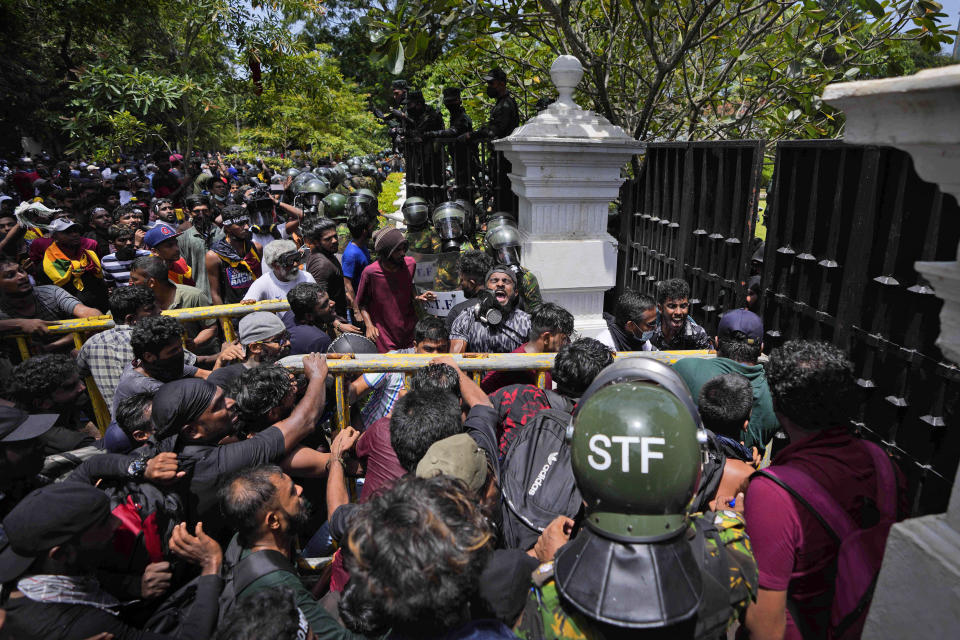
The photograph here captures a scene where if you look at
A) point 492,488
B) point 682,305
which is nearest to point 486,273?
point 682,305

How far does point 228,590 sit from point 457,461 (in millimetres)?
1002

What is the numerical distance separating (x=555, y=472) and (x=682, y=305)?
2076 mm

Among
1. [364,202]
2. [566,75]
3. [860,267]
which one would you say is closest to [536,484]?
[860,267]

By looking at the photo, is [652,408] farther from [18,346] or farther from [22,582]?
[18,346]

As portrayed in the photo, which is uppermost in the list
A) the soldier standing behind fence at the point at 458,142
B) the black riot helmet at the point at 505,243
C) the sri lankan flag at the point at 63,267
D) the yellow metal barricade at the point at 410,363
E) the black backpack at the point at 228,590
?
the soldier standing behind fence at the point at 458,142

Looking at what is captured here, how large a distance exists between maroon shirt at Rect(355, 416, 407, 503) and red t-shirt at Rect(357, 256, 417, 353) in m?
2.37

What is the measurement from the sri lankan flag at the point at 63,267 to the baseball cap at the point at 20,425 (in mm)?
3527

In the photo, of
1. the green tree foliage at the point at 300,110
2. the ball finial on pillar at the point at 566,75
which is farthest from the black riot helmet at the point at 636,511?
Answer: the green tree foliage at the point at 300,110

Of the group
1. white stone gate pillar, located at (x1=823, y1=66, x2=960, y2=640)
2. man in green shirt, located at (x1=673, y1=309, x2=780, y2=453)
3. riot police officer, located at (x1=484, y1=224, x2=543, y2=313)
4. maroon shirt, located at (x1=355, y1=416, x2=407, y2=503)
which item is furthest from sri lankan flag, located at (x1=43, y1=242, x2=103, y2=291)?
white stone gate pillar, located at (x1=823, y1=66, x2=960, y2=640)

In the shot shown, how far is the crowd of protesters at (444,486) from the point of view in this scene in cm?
130

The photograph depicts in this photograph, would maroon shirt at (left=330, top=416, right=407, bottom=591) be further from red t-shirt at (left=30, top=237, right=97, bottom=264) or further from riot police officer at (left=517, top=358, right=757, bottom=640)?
red t-shirt at (left=30, top=237, right=97, bottom=264)

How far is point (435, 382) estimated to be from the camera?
270 cm

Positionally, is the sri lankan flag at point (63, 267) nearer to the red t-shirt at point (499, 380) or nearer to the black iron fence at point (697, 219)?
the red t-shirt at point (499, 380)

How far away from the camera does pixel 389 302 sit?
4.89 metres
